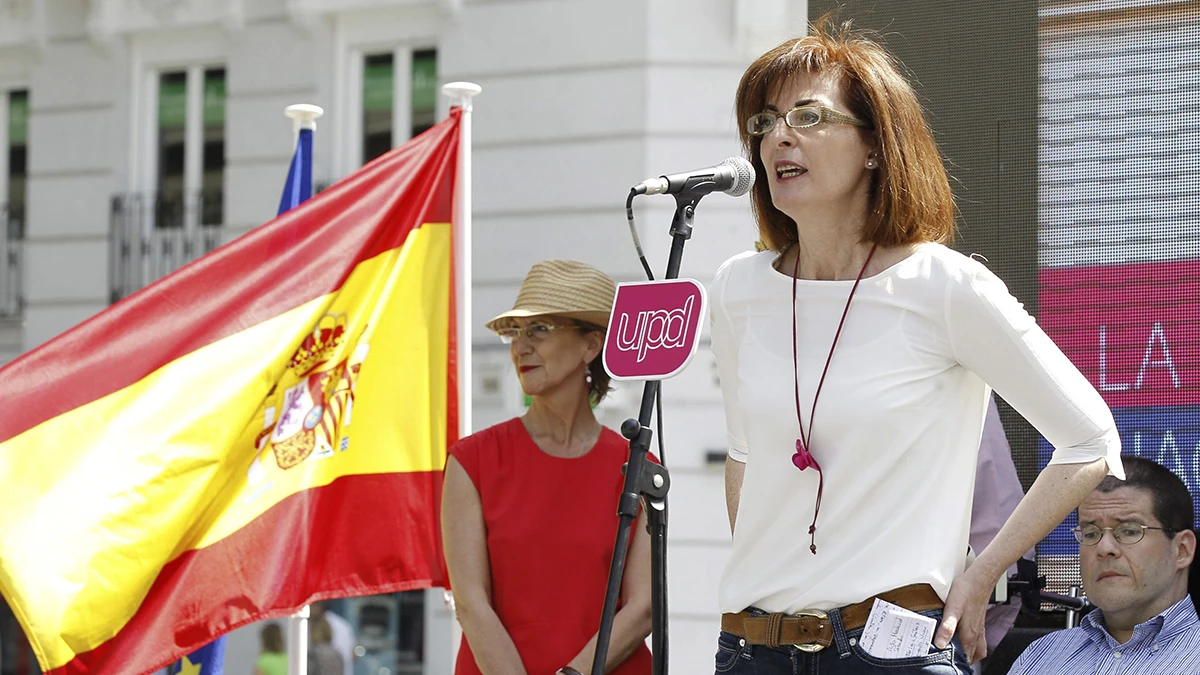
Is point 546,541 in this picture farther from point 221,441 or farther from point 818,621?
point 818,621

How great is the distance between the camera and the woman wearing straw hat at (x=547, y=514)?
3.87 m

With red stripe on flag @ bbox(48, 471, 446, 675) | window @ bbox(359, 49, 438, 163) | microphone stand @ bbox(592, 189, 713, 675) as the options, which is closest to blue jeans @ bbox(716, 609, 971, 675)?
microphone stand @ bbox(592, 189, 713, 675)

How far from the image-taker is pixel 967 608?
8.15 feet

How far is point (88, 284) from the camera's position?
39.9 feet

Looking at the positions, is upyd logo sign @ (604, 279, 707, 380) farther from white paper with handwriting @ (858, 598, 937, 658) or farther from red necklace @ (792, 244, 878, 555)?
white paper with handwriting @ (858, 598, 937, 658)

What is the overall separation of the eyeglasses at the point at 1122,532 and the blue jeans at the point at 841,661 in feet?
4.29

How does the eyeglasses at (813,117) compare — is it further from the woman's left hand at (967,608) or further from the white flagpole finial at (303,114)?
the white flagpole finial at (303,114)

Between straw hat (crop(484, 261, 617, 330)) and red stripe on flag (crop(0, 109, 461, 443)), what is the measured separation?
0.92 m

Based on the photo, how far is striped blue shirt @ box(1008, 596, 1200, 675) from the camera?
11.8 ft

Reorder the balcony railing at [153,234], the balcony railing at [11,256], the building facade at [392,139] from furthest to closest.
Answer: the balcony railing at [11,256] → the balcony railing at [153,234] → the building facade at [392,139]

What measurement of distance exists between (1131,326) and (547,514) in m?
1.62

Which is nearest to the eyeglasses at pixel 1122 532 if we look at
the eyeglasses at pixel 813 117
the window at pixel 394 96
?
the eyeglasses at pixel 813 117

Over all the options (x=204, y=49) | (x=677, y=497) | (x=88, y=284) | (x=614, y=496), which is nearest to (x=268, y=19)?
(x=204, y=49)

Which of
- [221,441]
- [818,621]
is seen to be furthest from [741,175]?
[221,441]
